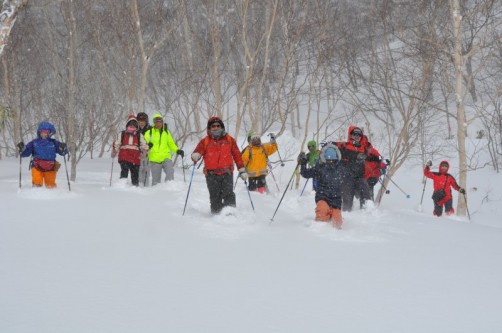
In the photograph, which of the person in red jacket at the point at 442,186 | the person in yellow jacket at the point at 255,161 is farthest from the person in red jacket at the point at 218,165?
the person in red jacket at the point at 442,186

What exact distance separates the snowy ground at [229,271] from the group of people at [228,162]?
1.66 feet

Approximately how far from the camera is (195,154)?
598 cm

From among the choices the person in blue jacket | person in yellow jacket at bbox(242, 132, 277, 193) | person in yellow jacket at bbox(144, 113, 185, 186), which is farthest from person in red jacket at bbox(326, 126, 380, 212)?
the person in blue jacket

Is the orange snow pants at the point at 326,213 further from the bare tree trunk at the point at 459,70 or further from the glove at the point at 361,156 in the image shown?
the bare tree trunk at the point at 459,70

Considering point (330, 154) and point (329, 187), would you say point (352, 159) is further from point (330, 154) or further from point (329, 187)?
point (329, 187)

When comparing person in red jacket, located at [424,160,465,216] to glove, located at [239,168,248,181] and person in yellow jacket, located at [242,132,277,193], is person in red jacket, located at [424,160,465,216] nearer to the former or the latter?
person in yellow jacket, located at [242,132,277,193]

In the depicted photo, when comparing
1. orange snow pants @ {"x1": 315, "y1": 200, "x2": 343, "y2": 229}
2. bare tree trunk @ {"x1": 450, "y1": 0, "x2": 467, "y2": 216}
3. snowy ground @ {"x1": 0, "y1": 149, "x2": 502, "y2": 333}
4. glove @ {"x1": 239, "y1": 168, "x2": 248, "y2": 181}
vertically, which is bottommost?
snowy ground @ {"x1": 0, "y1": 149, "x2": 502, "y2": 333}

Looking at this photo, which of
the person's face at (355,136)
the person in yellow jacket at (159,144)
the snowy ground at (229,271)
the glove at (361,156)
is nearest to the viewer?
the snowy ground at (229,271)

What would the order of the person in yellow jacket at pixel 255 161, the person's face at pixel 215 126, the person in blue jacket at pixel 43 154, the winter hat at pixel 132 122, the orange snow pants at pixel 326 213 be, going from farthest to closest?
1. the person in yellow jacket at pixel 255 161
2. the winter hat at pixel 132 122
3. the person in blue jacket at pixel 43 154
4. the person's face at pixel 215 126
5. the orange snow pants at pixel 326 213

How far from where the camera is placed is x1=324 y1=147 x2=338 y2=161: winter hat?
6.23 meters

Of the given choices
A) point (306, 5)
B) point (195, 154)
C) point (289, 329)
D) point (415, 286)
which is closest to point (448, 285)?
point (415, 286)

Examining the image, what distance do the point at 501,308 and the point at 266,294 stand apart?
1.63 m

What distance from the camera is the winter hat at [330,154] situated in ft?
20.5

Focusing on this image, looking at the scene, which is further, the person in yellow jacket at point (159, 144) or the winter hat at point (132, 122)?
the person in yellow jacket at point (159, 144)
